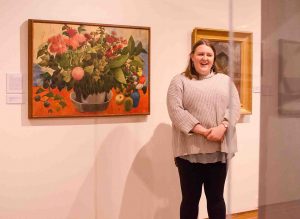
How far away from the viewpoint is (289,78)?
1.93ft

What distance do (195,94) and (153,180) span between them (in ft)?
2.83

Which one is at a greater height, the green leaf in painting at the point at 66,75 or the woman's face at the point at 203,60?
the woman's face at the point at 203,60

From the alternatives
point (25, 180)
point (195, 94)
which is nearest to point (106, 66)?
point (195, 94)

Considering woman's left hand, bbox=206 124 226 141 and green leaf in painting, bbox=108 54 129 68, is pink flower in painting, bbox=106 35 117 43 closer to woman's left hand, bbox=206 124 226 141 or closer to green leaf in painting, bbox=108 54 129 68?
green leaf in painting, bbox=108 54 129 68

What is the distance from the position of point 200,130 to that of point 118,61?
79 cm

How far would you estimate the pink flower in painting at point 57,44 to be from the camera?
82.1 inches

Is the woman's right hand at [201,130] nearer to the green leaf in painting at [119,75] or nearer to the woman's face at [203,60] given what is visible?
the woman's face at [203,60]

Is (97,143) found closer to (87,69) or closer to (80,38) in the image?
(87,69)

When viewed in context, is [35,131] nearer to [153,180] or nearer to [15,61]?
[15,61]

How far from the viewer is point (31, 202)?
6.90ft

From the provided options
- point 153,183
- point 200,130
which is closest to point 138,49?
point 200,130

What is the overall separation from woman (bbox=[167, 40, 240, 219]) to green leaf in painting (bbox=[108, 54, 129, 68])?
52cm

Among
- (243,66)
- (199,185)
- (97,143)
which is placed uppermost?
(243,66)

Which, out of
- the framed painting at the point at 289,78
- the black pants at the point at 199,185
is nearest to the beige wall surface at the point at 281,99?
the framed painting at the point at 289,78
